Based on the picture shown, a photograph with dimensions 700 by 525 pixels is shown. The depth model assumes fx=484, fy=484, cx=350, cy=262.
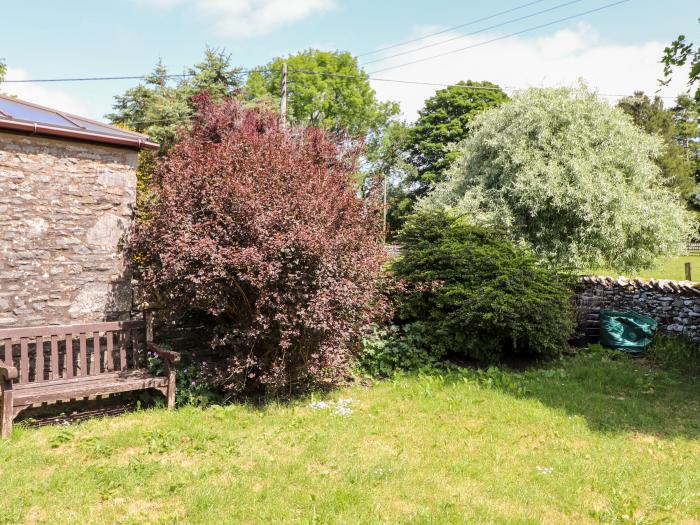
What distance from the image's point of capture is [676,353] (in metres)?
7.97

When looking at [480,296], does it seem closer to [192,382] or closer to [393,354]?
[393,354]

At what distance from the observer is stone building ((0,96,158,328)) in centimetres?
544

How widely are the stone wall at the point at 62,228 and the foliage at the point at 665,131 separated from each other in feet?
98.5

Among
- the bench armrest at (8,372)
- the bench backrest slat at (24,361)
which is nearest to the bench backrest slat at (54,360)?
the bench backrest slat at (24,361)

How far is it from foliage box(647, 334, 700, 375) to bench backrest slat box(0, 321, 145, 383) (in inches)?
Result: 315

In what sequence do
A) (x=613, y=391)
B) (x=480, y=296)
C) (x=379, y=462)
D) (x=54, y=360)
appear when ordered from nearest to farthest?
(x=379, y=462)
(x=54, y=360)
(x=613, y=391)
(x=480, y=296)

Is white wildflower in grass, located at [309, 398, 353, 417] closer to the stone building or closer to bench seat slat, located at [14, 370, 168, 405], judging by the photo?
bench seat slat, located at [14, 370, 168, 405]

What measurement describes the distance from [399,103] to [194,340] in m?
34.0

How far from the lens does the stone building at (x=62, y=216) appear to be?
5.44m

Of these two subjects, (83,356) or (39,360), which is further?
(83,356)

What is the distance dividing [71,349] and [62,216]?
5.20ft

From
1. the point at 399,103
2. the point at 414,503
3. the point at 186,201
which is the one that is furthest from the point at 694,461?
the point at 399,103

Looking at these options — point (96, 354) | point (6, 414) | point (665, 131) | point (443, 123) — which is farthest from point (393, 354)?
point (665, 131)

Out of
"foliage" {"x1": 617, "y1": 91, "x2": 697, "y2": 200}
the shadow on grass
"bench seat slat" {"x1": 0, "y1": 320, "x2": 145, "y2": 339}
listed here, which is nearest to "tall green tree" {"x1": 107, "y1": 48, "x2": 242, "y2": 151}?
"bench seat slat" {"x1": 0, "y1": 320, "x2": 145, "y2": 339}
